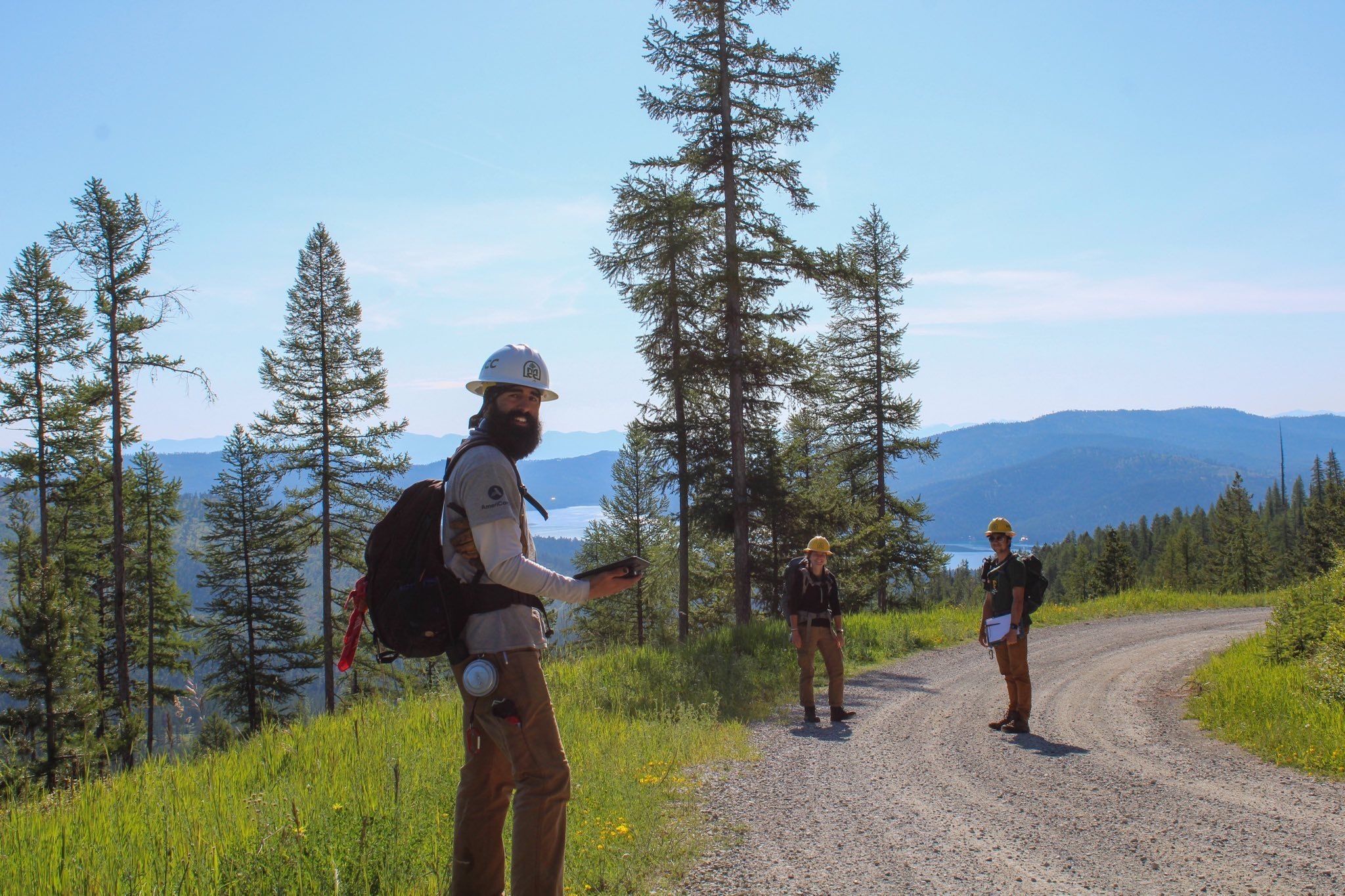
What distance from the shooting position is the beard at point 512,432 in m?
3.58

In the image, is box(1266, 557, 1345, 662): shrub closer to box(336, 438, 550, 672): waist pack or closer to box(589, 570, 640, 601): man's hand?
box(589, 570, 640, 601): man's hand

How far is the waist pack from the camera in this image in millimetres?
3357

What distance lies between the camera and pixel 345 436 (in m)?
26.0

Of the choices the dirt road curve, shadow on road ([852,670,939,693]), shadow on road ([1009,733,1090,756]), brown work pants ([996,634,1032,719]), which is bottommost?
shadow on road ([852,670,939,693])

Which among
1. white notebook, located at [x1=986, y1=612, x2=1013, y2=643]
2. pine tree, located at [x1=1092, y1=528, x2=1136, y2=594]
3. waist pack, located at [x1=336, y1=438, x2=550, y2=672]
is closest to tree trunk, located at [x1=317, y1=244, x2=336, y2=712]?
white notebook, located at [x1=986, y1=612, x2=1013, y2=643]

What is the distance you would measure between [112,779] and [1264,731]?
9574 millimetres

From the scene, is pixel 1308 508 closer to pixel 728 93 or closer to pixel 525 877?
pixel 728 93

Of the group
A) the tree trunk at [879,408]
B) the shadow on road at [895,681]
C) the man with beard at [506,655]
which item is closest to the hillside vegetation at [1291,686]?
the shadow on road at [895,681]

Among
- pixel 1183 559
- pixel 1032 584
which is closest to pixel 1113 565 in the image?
pixel 1183 559

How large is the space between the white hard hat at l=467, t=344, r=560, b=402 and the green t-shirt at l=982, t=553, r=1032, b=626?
6918 millimetres

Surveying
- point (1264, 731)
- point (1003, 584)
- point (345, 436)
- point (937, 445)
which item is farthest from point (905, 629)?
point (345, 436)

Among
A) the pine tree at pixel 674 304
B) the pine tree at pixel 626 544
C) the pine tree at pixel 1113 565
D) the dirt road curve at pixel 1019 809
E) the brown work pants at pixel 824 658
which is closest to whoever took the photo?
the dirt road curve at pixel 1019 809

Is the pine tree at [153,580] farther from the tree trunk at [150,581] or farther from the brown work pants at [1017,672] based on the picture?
the brown work pants at [1017,672]

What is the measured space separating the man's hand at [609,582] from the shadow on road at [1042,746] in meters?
5.87
